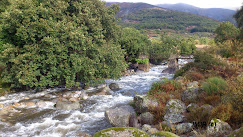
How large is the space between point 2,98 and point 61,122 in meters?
8.62

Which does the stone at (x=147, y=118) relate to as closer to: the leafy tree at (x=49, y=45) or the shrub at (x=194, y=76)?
the shrub at (x=194, y=76)

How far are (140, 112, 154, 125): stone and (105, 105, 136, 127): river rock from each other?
0.74 m

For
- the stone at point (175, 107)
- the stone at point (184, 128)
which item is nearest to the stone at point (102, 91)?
the stone at point (175, 107)

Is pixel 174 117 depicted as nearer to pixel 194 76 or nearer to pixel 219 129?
pixel 219 129

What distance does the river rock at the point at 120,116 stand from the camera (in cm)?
1097

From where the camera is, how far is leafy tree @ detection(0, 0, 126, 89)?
15.4m

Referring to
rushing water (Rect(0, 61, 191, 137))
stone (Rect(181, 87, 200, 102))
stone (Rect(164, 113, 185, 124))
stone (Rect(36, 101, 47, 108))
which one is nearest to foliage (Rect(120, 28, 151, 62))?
rushing water (Rect(0, 61, 191, 137))

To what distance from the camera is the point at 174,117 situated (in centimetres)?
987

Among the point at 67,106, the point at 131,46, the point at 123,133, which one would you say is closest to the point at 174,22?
the point at 131,46

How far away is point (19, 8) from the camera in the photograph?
52.4ft

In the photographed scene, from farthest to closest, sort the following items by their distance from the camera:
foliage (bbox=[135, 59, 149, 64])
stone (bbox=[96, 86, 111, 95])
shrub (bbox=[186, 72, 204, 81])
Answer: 1. foliage (bbox=[135, 59, 149, 64])
2. stone (bbox=[96, 86, 111, 95])
3. shrub (bbox=[186, 72, 204, 81])

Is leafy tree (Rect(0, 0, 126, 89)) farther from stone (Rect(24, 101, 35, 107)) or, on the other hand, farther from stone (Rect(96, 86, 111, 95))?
stone (Rect(96, 86, 111, 95))

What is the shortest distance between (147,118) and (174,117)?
5.58 feet

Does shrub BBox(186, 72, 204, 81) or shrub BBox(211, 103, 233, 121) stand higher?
shrub BBox(211, 103, 233, 121)
